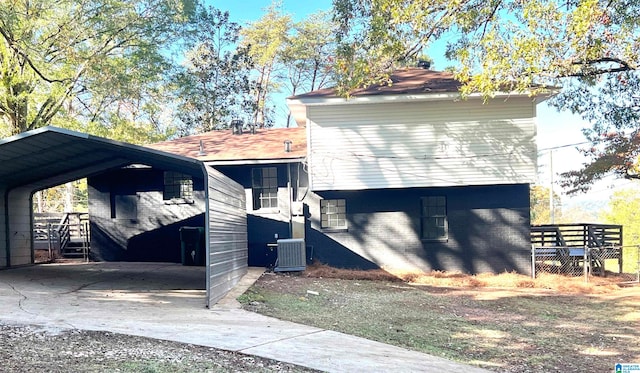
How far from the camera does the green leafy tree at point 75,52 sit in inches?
651

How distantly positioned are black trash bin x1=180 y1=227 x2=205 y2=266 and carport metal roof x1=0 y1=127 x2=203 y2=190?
281 centimetres

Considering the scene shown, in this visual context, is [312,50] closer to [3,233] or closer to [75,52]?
[75,52]

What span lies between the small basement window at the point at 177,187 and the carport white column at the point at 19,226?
3.97 metres

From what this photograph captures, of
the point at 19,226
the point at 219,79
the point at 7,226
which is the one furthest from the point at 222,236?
the point at 219,79

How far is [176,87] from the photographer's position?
2089 cm

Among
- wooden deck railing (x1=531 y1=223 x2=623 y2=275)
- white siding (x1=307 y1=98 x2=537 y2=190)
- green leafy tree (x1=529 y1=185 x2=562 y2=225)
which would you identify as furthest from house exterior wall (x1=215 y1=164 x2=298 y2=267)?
green leafy tree (x1=529 y1=185 x2=562 y2=225)

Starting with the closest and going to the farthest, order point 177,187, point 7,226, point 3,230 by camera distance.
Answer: point 3,230
point 7,226
point 177,187

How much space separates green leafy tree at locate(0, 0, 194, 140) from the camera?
54.2 feet

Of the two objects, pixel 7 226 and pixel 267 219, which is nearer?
pixel 7 226

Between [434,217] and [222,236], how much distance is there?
24.2ft

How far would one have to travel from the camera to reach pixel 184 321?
23.4 feet

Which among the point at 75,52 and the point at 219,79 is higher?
the point at 219,79

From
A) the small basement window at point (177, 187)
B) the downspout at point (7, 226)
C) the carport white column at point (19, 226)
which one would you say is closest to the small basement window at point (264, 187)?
the small basement window at point (177, 187)

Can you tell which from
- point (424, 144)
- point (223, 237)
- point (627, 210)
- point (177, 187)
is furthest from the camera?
point (627, 210)
